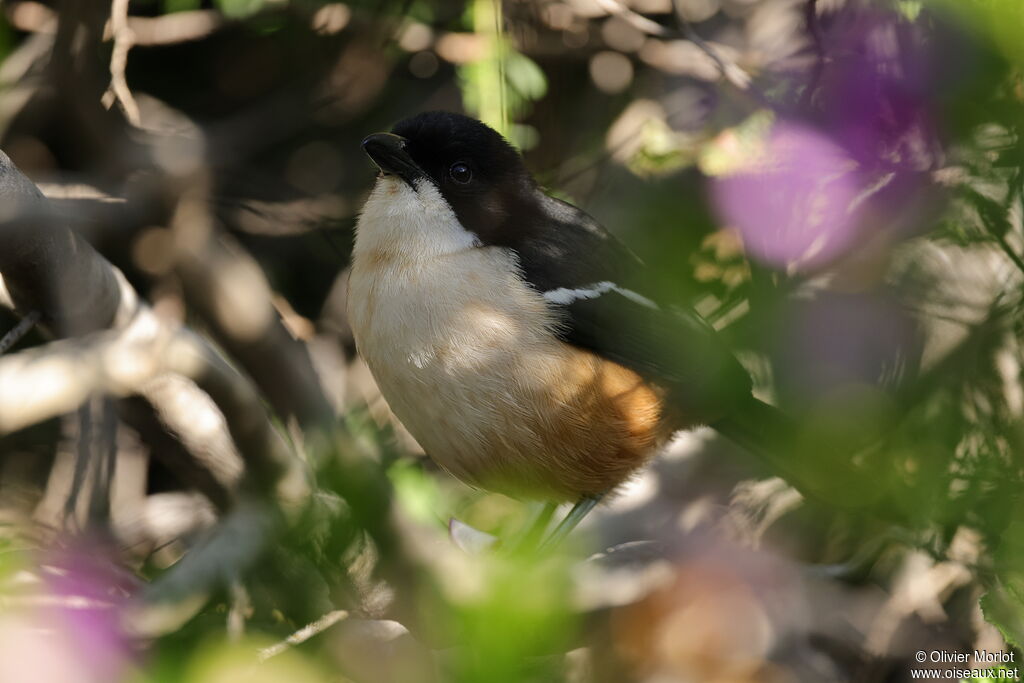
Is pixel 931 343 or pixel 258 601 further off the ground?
pixel 931 343

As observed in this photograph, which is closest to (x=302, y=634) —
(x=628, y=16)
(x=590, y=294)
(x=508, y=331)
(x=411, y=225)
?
(x=508, y=331)

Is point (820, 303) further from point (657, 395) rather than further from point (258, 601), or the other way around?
point (258, 601)

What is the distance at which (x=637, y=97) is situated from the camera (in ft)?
15.1

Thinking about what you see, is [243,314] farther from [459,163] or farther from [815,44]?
[815,44]

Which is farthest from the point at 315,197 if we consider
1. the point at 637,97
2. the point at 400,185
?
the point at 400,185

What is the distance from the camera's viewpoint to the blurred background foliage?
1.88 m

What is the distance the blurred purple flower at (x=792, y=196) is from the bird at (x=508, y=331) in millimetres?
279

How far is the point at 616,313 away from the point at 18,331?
1.53 m

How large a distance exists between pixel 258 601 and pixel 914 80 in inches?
91.3

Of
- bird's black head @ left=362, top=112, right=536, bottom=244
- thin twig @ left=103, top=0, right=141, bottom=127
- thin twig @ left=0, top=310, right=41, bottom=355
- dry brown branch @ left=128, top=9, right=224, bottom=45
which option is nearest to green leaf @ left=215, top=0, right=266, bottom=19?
thin twig @ left=103, top=0, right=141, bottom=127

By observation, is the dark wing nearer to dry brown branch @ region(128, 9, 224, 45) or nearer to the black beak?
the black beak

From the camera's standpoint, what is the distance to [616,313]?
118 inches

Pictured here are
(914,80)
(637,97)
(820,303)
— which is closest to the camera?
(914,80)

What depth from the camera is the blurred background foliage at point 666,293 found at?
6.17 ft
